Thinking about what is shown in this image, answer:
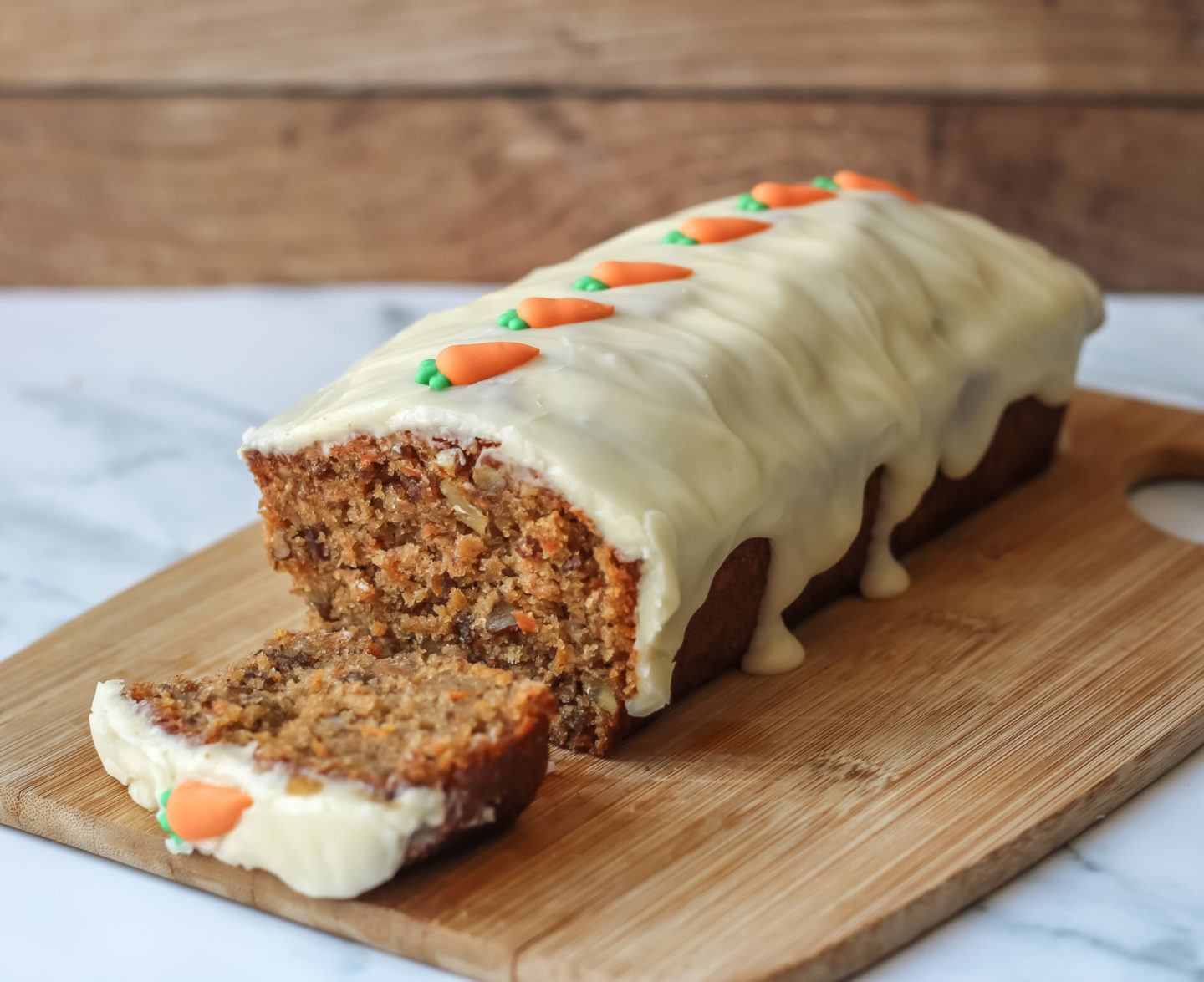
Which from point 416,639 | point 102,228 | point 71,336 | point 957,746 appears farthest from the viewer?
point 102,228

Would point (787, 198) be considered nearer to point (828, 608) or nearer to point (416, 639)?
point (828, 608)

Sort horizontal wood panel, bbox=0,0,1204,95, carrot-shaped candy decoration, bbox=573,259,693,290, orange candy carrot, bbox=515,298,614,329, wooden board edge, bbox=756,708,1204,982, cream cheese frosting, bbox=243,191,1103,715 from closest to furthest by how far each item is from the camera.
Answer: wooden board edge, bbox=756,708,1204,982
cream cheese frosting, bbox=243,191,1103,715
orange candy carrot, bbox=515,298,614,329
carrot-shaped candy decoration, bbox=573,259,693,290
horizontal wood panel, bbox=0,0,1204,95

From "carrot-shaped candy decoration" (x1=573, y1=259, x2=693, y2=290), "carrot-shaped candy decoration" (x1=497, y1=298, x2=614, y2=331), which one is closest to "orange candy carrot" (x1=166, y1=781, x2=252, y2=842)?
"carrot-shaped candy decoration" (x1=497, y1=298, x2=614, y2=331)

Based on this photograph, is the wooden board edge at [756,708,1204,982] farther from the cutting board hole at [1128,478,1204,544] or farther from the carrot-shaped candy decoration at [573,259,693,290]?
the carrot-shaped candy decoration at [573,259,693,290]

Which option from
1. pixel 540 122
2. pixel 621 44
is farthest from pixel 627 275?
pixel 540 122

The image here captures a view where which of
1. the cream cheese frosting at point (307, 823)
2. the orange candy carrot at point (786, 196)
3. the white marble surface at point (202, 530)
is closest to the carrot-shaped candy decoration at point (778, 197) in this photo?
the orange candy carrot at point (786, 196)

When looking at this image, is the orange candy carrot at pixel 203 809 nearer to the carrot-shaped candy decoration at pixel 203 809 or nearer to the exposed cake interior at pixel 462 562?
the carrot-shaped candy decoration at pixel 203 809

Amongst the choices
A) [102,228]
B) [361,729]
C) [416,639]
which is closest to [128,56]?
[102,228]
